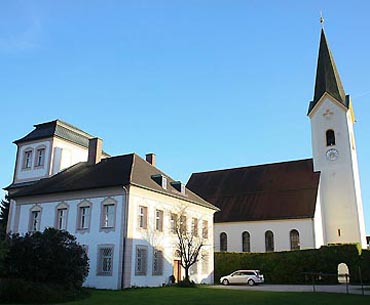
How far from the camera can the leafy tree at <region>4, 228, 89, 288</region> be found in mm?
21672

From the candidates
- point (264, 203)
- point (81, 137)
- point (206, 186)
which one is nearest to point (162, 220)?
point (81, 137)

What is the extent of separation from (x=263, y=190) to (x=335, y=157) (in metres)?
8.47

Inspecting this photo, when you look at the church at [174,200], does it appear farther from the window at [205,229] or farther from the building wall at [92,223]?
the window at [205,229]

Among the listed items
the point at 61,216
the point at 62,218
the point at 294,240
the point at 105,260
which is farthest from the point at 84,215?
the point at 294,240

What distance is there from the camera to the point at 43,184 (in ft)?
111

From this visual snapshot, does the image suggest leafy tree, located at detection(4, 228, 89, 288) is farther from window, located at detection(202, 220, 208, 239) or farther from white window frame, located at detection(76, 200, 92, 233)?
window, located at detection(202, 220, 208, 239)

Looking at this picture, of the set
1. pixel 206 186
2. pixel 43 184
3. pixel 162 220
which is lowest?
pixel 162 220

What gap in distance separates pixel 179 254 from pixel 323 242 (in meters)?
17.6

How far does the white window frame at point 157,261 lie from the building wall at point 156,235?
0.28 meters

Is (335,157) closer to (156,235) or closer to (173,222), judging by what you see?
(173,222)

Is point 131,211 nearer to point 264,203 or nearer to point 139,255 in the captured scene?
point 139,255

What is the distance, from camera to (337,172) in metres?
45.0

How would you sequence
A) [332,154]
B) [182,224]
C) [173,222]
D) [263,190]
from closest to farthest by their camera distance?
[182,224]
[173,222]
[332,154]
[263,190]

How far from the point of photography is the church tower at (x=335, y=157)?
141 ft
